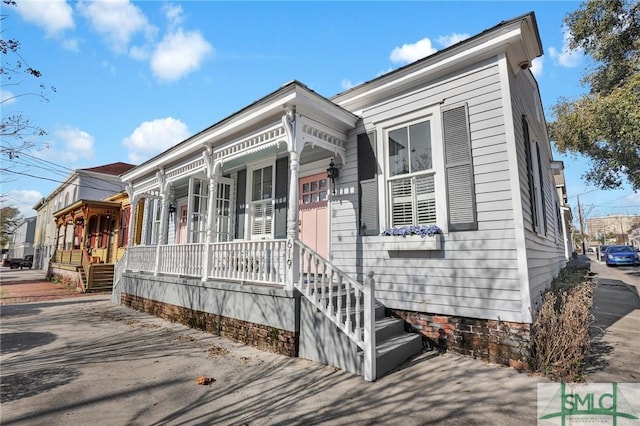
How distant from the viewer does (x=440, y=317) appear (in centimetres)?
462

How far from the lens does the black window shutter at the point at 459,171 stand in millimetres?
4504

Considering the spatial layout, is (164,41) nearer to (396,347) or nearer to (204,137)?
(204,137)

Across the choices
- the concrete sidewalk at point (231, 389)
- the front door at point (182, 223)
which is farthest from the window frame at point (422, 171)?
the front door at point (182, 223)

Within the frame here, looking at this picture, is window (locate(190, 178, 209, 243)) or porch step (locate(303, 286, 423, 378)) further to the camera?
window (locate(190, 178, 209, 243))

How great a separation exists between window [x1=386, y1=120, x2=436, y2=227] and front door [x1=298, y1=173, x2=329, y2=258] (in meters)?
1.61

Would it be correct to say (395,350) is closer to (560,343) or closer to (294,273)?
(294,273)

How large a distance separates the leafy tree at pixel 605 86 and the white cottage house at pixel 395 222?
3.33 m

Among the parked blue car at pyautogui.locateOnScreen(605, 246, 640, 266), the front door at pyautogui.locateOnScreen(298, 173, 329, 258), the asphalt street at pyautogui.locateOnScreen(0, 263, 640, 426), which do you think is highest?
the front door at pyautogui.locateOnScreen(298, 173, 329, 258)

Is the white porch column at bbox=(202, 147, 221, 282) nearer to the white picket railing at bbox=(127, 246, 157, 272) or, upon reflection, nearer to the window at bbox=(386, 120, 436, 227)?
the white picket railing at bbox=(127, 246, 157, 272)

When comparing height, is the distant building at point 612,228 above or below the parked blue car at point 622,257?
above

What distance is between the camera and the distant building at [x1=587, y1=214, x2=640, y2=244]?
74.7m

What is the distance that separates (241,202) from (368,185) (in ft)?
13.4

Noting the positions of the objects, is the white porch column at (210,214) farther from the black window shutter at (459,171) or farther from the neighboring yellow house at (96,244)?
the neighboring yellow house at (96,244)

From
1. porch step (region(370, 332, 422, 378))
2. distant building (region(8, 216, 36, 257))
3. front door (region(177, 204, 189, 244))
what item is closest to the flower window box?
porch step (region(370, 332, 422, 378))
